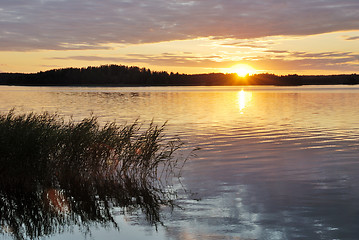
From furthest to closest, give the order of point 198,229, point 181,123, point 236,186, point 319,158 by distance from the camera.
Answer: point 181,123, point 319,158, point 236,186, point 198,229

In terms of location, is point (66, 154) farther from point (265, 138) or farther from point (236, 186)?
point (265, 138)

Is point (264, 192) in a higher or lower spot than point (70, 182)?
lower

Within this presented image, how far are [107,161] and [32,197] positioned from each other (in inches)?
145

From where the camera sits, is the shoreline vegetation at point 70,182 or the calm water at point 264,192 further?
the shoreline vegetation at point 70,182

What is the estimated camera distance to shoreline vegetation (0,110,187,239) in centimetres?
1119

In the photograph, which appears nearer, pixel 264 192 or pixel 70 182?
pixel 264 192

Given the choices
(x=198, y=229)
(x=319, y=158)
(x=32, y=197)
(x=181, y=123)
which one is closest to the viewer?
(x=198, y=229)

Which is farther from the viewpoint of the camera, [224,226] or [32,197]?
[32,197]

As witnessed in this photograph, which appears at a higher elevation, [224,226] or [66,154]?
[66,154]

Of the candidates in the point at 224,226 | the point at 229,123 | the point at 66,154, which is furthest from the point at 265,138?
the point at 224,226

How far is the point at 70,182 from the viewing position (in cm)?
1466

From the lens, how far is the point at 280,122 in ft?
124

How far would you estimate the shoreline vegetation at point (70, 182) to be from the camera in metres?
11.2

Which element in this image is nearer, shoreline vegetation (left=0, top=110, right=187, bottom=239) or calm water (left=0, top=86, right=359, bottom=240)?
calm water (left=0, top=86, right=359, bottom=240)
